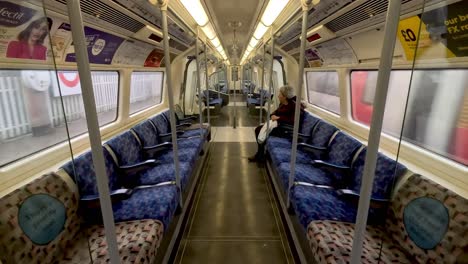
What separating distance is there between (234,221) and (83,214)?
1.69 m

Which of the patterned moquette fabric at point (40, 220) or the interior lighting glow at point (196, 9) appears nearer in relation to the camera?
the patterned moquette fabric at point (40, 220)

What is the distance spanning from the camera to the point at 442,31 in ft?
5.60

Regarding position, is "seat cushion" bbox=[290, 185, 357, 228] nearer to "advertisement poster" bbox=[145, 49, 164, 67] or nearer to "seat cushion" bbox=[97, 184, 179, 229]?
"seat cushion" bbox=[97, 184, 179, 229]

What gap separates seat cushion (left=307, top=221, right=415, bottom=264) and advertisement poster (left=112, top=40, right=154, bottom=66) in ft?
10.6

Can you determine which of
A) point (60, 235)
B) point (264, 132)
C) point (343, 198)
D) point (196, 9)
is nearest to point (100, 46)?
point (196, 9)

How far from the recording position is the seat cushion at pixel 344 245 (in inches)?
69.4

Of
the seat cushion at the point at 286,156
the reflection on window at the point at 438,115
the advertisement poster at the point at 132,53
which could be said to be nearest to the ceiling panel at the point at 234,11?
the advertisement poster at the point at 132,53

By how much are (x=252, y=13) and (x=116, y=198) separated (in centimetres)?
454

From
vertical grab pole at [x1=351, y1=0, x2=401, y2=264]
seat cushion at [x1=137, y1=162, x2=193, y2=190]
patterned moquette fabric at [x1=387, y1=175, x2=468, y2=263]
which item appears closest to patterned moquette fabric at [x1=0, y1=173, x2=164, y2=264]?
seat cushion at [x1=137, y1=162, x2=193, y2=190]

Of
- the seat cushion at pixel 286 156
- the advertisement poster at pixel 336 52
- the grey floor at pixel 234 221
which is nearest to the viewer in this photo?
the grey floor at pixel 234 221

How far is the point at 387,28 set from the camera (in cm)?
95

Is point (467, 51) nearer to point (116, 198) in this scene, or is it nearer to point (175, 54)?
point (116, 198)

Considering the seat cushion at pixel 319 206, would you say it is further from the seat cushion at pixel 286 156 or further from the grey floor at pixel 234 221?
the seat cushion at pixel 286 156

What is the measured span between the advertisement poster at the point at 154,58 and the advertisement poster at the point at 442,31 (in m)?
3.93
